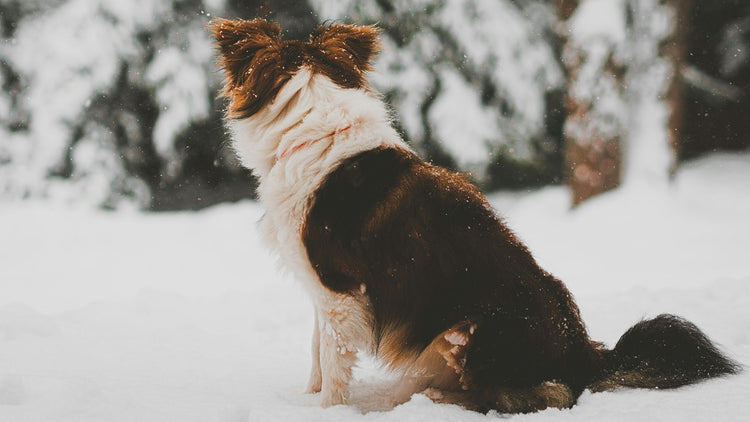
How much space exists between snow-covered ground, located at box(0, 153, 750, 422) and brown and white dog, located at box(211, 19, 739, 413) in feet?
0.47

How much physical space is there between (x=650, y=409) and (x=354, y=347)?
1231 mm

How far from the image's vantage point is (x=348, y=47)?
299cm

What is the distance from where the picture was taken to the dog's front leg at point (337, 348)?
254 centimetres

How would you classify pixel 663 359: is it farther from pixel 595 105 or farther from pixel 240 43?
pixel 595 105

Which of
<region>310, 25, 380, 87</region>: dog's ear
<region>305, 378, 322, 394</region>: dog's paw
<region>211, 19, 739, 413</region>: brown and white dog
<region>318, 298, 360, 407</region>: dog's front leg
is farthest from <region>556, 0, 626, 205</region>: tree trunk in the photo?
<region>318, 298, 360, 407</region>: dog's front leg

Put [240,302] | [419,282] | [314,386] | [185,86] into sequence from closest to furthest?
[419,282]
[314,386]
[240,302]
[185,86]

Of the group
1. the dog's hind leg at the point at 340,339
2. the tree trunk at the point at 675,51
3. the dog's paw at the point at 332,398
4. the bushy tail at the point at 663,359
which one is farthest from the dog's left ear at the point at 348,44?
the tree trunk at the point at 675,51

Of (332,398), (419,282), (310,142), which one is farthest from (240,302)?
(419,282)

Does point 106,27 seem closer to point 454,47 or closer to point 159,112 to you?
point 159,112

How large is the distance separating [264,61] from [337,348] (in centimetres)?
141


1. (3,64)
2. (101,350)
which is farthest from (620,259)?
(3,64)

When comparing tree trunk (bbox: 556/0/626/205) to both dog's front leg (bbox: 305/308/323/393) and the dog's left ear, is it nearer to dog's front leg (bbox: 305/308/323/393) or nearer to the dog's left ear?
the dog's left ear

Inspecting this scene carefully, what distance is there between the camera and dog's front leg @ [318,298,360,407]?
2539 mm

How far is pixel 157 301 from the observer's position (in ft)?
15.0
